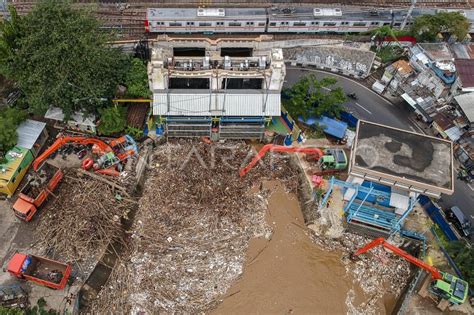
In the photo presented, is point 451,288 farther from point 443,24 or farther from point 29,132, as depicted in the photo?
point 29,132

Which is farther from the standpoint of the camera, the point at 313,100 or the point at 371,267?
the point at 313,100

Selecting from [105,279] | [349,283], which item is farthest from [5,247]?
[349,283]

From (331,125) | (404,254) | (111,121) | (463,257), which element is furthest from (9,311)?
(463,257)

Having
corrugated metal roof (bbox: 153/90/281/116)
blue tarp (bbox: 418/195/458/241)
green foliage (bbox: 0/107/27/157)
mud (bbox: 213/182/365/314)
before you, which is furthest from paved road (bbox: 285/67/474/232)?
green foliage (bbox: 0/107/27/157)

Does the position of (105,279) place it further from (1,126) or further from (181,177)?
(1,126)

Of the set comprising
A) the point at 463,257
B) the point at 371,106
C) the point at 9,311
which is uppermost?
the point at 371,106

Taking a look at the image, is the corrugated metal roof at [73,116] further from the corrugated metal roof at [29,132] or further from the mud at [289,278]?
the mud at [289,278]

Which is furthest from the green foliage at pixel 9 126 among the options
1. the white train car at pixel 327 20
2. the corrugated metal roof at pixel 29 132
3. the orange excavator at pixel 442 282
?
the orange excavator at pixel 442 282

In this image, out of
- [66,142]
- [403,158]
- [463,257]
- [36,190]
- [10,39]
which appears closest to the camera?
[463,257]
